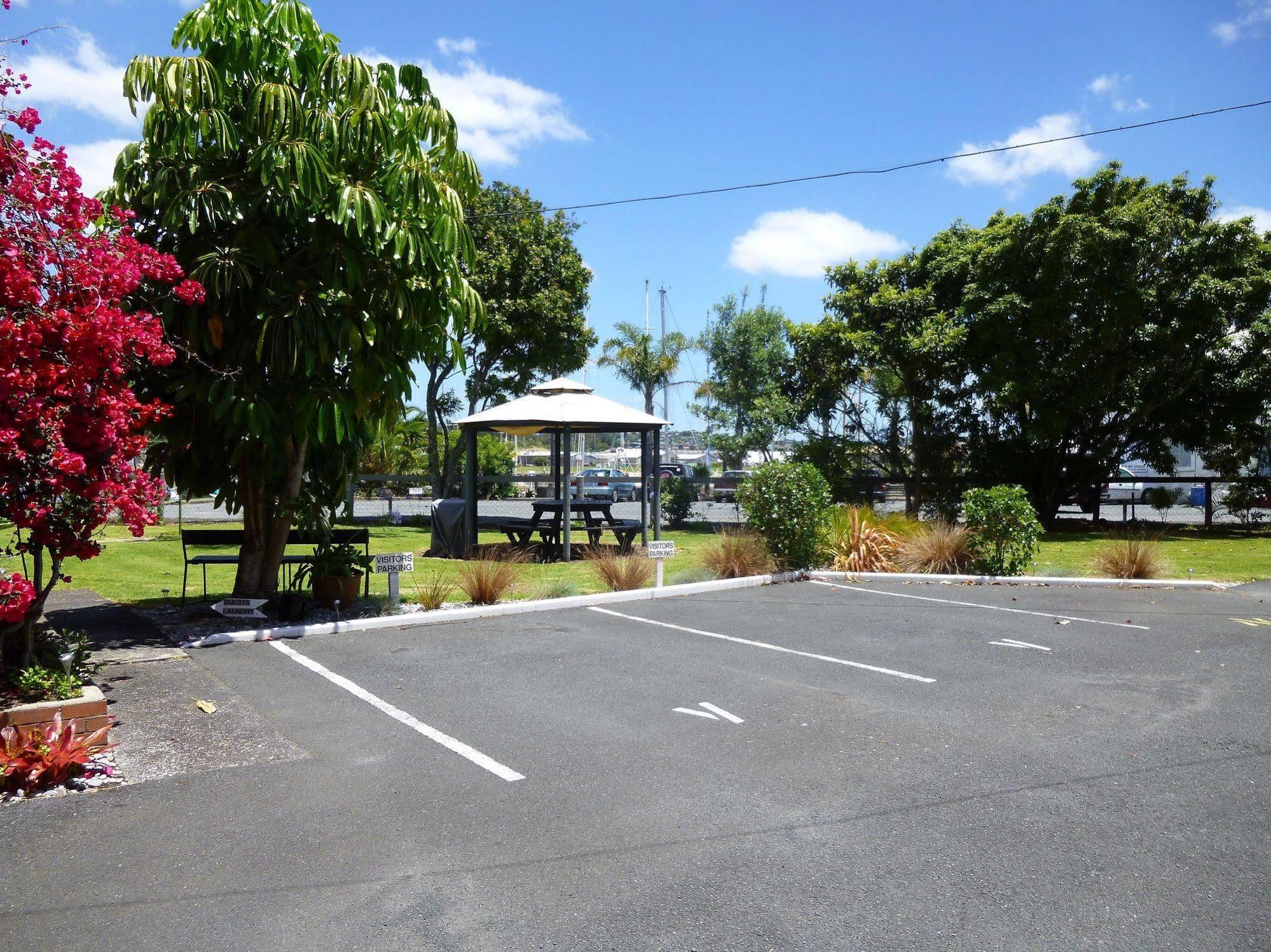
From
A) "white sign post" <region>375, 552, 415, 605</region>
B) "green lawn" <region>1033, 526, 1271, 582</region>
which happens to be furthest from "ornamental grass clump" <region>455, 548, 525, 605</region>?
"green lawn" <region>1033, 526, 1271, 582</region>

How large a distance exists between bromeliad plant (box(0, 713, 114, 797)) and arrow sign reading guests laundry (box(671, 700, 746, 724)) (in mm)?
3579

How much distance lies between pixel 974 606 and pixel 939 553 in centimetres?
285

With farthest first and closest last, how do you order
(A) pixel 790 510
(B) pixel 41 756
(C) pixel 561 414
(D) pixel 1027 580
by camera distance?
1. (C) pixel 561 414
2. (A) pixel 790 510
3. (D) pixel 1027 580
4. (B) pixel 41 756

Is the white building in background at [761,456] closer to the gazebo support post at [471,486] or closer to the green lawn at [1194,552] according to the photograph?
the green lawn at [1194,552]

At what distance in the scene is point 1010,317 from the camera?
69.1 feet

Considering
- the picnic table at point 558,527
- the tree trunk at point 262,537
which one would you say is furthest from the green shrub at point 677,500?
the tree trunk at point 262,537

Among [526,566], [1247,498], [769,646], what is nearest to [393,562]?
[526,566]

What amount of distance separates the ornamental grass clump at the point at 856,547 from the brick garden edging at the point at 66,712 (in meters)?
10.4

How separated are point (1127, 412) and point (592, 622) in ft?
56.1

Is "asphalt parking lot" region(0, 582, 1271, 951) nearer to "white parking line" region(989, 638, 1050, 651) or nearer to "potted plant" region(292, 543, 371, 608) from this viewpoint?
"white parking line" region(989, 638, 1050, 651)

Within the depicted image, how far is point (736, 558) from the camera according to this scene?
13766 mm

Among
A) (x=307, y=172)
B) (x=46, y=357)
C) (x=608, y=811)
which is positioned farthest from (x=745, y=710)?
(x=307, y=172)

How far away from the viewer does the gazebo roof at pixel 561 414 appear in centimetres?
1616

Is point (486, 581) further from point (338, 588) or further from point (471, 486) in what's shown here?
point (471, 486)
